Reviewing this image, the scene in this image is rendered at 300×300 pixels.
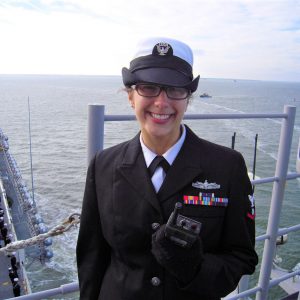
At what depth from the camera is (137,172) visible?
1.48 metres

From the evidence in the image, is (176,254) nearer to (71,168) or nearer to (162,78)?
(162,78)

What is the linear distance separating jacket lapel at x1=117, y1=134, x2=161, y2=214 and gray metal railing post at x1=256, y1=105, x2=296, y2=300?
1.24 meters

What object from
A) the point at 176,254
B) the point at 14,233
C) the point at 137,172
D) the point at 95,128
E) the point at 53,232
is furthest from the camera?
the point at 14,233

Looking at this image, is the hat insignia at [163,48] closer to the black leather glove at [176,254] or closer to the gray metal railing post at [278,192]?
the black leather glove at [176,254]

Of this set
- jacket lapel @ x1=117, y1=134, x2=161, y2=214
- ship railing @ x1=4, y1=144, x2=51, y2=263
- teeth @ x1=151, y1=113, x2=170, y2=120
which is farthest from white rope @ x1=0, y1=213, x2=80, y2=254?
ship railing @ x1=4, y1=144, x2=51, y2=263

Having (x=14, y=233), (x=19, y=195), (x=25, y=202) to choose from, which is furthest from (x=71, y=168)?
(x=14, y=233)

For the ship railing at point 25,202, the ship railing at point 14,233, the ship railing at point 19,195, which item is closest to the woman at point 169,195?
the ship railing at point 14,233

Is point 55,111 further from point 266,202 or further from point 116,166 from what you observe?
point 116,166

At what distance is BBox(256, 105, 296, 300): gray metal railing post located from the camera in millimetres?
2361

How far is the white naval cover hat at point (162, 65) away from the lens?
1352mm

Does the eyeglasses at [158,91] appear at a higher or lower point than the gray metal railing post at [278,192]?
higher

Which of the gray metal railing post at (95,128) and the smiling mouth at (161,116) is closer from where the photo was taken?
the smiling mouth at (161,116)

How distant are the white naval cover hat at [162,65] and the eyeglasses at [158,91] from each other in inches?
1.1

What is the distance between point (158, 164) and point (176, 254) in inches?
16.4
